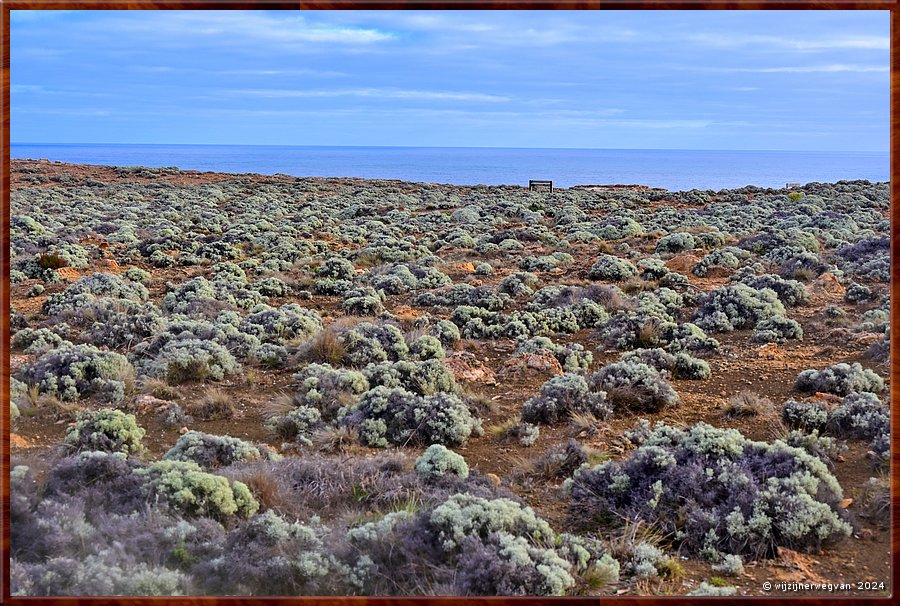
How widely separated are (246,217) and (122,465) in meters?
21.0

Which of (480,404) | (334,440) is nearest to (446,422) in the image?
(480,404)

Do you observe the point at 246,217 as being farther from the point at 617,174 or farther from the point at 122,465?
the point at 617,174

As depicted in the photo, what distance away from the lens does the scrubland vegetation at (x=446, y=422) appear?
418 cm

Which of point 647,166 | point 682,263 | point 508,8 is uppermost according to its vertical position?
point 647,166

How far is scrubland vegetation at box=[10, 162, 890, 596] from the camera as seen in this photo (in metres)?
4.18

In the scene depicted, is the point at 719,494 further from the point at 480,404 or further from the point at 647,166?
the point at 647,166

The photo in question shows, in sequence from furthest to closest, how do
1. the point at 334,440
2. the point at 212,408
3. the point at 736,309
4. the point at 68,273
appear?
the point at 68,273 → the point at 736,309 → the point at 212,408 → the point at 334,440

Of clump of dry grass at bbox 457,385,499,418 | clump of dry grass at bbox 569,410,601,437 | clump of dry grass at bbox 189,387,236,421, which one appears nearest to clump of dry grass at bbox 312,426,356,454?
clump of dry grass at bbox 189,387,236,421

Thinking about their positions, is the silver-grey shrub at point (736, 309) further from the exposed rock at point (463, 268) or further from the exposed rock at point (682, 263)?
the exposed rock at point (463, 268)

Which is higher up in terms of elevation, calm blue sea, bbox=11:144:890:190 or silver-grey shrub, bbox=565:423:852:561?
calm blue sea, bbox=11:144:890:190

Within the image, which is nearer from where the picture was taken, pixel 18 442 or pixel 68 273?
pixel 18 442

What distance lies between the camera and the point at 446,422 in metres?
6.70

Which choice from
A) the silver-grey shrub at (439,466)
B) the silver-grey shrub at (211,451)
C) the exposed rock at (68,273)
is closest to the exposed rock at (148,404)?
the silver-grey shrub at (211,451)

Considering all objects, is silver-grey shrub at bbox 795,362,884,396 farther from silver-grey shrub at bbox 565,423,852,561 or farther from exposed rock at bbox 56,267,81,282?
exposed rock at bbox 56,267,81,282
